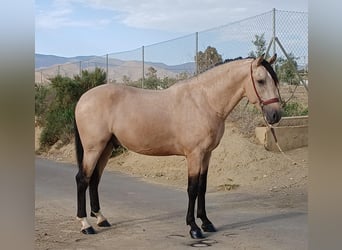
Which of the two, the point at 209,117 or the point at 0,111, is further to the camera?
the point at 209,117

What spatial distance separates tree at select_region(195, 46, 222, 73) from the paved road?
363 cm

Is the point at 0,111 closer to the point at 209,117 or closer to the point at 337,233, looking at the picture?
Result: the point at 337,233

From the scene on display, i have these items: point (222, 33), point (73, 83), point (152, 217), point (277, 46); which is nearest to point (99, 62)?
point (73, 83)

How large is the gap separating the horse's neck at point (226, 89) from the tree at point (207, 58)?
5339 mm

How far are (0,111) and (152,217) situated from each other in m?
4.09

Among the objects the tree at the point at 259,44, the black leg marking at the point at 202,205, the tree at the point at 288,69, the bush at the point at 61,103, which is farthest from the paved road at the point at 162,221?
the bush at the point at 61,103

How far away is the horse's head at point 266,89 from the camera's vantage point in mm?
3900

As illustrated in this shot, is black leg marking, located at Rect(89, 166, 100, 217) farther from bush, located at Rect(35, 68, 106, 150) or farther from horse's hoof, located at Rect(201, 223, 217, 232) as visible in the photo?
bush, located at Rect(35, 68, 106, 150)

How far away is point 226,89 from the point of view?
4219 mm

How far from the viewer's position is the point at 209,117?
4152mm

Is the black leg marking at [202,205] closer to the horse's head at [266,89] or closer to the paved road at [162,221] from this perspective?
the paved road at [162,221]

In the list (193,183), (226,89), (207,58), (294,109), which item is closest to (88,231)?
(193,183)

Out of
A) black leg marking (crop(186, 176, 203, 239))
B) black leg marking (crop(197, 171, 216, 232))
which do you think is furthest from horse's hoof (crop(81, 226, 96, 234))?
black leg marking (crop(197, 171, 216, 232))

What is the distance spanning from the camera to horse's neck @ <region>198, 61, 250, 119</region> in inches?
165
